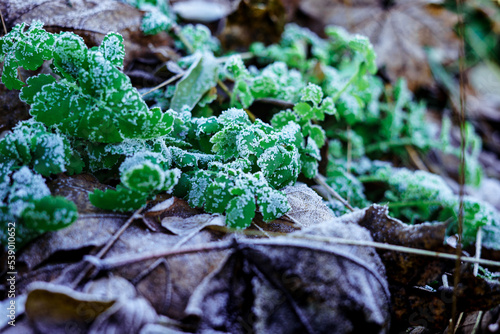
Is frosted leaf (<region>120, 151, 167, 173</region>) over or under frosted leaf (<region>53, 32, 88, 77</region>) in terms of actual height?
under

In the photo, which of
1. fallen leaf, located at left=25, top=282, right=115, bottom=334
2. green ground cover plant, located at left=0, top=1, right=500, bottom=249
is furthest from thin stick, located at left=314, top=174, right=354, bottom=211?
fallen leaf, located at left=25, top=282, right=115, bottom=334

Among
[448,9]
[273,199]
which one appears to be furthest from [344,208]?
[448,9]

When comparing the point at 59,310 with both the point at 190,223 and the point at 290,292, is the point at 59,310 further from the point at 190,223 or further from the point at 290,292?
the point at 290,292

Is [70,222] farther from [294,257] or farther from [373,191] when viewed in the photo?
[373,191]

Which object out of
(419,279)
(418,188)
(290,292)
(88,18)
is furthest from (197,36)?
(419,279)

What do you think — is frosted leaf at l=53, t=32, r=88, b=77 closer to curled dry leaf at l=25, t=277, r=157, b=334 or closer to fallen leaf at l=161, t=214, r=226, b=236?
fallen leaf at l=161, t=214, r=226, b=236

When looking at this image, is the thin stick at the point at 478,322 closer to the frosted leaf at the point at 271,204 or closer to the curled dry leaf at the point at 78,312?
the frosted leaf at the point at 271,204
